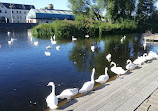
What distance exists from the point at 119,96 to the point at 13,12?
86.1m

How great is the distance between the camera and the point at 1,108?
717 cm

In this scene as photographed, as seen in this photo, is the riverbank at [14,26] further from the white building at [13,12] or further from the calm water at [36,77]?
the calm water at [36,77]

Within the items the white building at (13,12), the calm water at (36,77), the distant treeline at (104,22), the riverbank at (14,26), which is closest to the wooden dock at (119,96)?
the calm water at (36,77)

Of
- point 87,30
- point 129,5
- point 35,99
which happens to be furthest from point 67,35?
point 35,99

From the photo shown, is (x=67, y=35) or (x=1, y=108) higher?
(x=67, y=35)

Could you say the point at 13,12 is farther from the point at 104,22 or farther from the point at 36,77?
the point at 36,77

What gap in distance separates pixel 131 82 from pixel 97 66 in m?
5.45

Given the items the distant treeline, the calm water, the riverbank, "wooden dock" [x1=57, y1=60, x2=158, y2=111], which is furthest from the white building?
"wooden dock" [x1=57, y1=60, x2=158, y2=111]

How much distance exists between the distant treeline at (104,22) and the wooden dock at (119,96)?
29234 millimetres

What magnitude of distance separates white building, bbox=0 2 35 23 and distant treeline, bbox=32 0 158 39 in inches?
1595

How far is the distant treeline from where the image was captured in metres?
39.1

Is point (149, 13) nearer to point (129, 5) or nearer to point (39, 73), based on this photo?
point (129, 5)

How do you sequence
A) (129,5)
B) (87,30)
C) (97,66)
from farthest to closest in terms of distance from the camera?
(129,5) < (87,30) < (97,66)

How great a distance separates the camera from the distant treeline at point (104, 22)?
39.1 m
